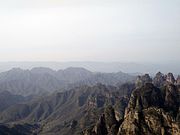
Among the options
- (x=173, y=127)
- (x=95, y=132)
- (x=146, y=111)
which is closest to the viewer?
(x=173, y=127)

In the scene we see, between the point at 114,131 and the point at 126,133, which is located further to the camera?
the point at 114,131

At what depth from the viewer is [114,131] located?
182m

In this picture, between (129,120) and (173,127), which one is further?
(129,120)

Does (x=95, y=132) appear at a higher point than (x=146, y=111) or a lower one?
lower

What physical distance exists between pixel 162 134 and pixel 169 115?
27.7 ft

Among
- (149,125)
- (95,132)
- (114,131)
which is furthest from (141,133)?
(95,132)

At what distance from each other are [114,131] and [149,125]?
19776 millimetres

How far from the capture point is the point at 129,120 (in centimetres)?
17362

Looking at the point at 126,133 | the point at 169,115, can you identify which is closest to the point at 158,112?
the point at 169,115

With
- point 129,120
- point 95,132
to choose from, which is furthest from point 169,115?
point 95,132

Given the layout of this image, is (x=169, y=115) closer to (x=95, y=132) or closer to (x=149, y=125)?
(x=149, y=125)

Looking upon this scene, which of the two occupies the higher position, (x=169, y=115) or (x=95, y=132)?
(x=169, y=115)

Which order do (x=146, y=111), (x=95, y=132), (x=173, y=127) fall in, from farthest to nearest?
(x=95, y=132)
(x=146, y=111)
(x=173, y=127)

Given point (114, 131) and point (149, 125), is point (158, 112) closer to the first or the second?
point (149, 125)
